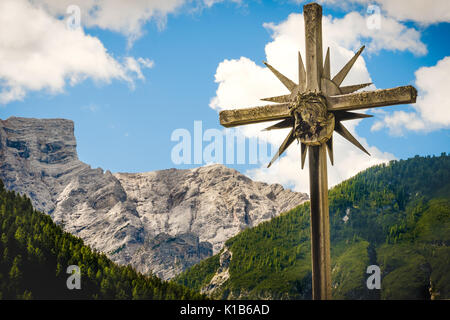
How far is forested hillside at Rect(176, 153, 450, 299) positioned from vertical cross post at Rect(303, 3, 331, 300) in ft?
144

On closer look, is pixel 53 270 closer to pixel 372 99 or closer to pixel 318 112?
pixel 318 112

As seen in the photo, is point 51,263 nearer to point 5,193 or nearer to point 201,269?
point 5,193

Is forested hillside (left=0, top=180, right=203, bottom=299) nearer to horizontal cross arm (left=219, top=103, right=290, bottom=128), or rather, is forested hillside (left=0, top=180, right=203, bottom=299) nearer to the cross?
the cross

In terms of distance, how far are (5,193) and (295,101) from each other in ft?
44.8

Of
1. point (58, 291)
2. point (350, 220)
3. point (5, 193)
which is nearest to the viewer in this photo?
point (58, 291)

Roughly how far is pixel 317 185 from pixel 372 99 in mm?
2519

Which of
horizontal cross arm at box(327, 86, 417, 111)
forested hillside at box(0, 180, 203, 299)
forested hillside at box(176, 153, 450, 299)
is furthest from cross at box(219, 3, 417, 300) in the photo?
forested hillside at box(176, 153, 450, 299)

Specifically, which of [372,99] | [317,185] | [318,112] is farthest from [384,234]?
[318,112]

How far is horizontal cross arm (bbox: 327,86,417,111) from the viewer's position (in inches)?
523

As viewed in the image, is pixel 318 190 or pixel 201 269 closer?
pixel 318 190

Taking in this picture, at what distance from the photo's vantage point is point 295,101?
14.1m

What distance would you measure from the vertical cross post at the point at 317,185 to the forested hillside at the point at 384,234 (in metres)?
44.0
